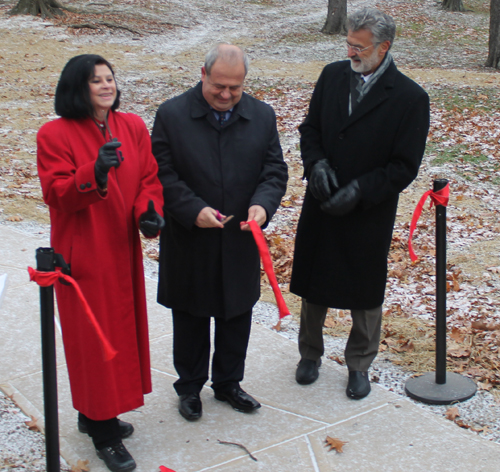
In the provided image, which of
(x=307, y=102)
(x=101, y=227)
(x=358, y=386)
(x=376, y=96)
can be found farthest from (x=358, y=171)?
(x=307, y=102)

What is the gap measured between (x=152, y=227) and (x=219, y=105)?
0.82 m

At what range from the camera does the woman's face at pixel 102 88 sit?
2734 mm

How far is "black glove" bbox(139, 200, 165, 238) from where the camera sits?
2852 millimetres

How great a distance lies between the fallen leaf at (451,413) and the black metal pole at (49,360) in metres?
2.24

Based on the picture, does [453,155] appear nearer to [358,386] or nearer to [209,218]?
[358,386]

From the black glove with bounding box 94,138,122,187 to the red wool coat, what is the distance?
0.11 m

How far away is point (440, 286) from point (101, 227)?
2.12 metres

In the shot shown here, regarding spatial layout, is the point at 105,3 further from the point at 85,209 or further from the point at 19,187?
the point at 85,209

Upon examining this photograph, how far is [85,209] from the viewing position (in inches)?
111

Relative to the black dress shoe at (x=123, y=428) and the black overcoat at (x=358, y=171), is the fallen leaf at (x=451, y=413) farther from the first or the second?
the black dress shoe at (x=123, y=428)

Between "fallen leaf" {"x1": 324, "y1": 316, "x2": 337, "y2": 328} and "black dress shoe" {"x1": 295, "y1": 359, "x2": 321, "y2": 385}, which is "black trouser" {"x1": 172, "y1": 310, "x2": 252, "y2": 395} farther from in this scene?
"fallen leaf" {"x1": 324, "y1": 316, "x2": 337, "y2": 328}

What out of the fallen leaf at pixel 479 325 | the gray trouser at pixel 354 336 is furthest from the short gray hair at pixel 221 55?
the fallen leaf at pixel 479 325

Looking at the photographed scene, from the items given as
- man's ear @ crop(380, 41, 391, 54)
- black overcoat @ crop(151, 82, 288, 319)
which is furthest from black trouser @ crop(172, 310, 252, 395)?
man's ear @ crop(380, 41, 391, 54)

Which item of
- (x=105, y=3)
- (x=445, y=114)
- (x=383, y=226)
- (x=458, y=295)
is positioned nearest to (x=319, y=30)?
(x=105, y=3)
